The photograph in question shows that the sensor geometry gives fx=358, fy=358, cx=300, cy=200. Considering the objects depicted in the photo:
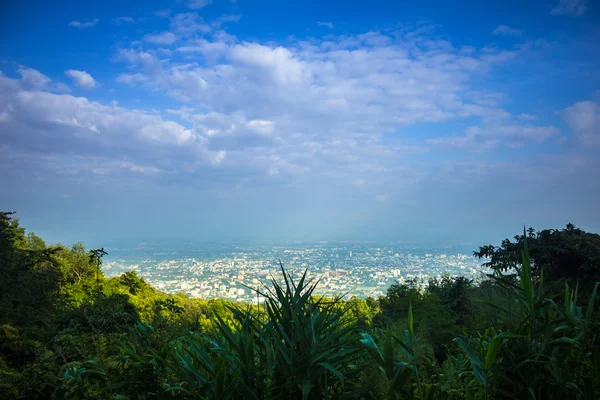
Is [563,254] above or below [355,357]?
above

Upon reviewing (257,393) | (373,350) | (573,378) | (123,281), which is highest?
(373,350)

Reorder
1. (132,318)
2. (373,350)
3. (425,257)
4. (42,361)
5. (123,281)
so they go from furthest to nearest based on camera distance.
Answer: (425,257) < (123,281) < (132,318) < (42,361) < (373,350)

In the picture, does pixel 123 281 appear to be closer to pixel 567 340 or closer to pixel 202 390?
pixel 202 390

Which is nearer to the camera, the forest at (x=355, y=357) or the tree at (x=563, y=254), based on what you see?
the forest at (x=355, y=357)

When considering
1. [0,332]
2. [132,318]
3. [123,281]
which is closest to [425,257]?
[123,281]

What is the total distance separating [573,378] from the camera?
6.70 feet

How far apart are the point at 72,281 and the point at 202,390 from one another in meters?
17.5

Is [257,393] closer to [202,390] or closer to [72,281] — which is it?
[202,390]

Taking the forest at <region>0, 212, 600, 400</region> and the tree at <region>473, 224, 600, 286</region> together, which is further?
the tree at <region>473, 224, 600, 286</region>

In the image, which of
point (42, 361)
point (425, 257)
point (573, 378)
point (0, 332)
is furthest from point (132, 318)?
point (425, 257)

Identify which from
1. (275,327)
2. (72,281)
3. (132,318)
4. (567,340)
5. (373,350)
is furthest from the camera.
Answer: (72,281)

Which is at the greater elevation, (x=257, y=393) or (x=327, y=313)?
(x=327, y=313)

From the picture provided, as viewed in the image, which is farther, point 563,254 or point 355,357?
point 563,254

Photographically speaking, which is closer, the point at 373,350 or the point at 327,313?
the point at 373,350
